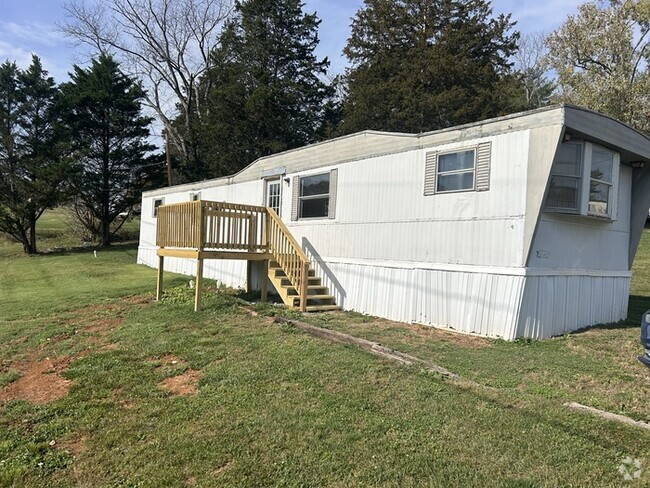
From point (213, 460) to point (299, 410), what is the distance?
914 millimetres

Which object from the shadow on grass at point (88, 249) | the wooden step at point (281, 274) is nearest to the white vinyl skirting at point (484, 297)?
the wooden step at point (281, 274)

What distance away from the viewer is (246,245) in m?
9.22

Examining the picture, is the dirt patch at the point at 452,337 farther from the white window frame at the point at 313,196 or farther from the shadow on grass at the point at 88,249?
the shadow on grass at the point at 88,249

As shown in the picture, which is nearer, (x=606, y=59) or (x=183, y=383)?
(x=183, y=383)

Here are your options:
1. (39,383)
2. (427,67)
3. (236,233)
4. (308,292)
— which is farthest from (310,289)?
(427,67)

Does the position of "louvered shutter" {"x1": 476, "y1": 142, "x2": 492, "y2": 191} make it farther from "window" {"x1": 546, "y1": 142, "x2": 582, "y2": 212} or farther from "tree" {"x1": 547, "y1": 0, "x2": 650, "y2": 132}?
"tree" {"x1": 547, "y1": 0, "x2": 650, "y2": 132}

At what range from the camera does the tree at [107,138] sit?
23.2m

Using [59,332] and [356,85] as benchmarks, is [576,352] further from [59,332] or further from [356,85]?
[356,85]

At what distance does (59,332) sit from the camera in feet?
24.1

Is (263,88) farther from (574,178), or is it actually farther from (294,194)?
(574,178)

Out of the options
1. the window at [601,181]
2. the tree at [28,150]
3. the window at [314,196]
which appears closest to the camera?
the window at [601,181]

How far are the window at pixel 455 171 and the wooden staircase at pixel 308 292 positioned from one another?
298cm

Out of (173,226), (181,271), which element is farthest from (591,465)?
(181,271)

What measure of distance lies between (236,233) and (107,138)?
17.8 m
